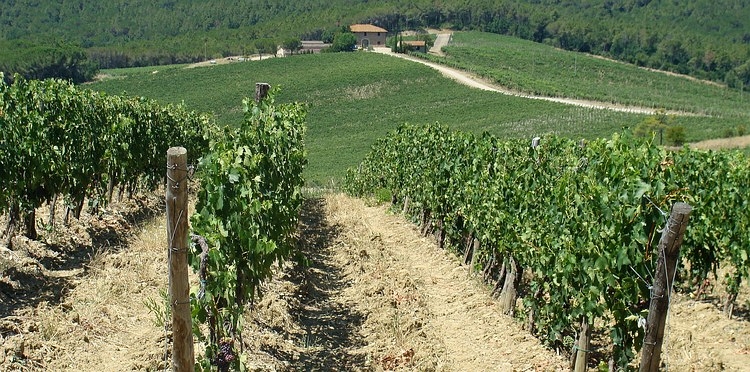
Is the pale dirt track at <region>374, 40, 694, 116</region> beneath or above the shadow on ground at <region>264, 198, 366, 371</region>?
beneath

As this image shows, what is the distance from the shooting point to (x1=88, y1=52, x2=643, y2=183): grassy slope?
157ft

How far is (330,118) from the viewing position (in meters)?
59.4

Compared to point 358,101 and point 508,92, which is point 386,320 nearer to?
point 358,101

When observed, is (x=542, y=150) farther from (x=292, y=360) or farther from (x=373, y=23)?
(x=373, y=23)

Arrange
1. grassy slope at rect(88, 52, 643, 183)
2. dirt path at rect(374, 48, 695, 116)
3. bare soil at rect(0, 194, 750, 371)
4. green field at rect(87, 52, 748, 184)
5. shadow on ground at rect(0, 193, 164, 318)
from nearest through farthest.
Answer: bare soil at rect(0, 194, 750, 371) < shadow on ground at rect(0, 193, 164, 318) < green field at rect(87, 52, 748, 184) < grassy slope at rect(88, 52, 643, 183) < dirt path at rect(374, 48, 695, 116)

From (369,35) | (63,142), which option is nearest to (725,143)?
(63,142)

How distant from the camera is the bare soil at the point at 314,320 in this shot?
707 centimetres

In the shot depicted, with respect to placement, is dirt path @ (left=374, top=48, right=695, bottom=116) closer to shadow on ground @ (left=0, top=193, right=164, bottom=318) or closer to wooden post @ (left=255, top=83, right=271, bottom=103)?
shadow on ground @ (left=0, top=193, right=164, bottom=318)

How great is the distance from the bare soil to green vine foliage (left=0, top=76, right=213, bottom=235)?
34.5 inches

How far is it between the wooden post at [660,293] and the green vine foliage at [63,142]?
799cm

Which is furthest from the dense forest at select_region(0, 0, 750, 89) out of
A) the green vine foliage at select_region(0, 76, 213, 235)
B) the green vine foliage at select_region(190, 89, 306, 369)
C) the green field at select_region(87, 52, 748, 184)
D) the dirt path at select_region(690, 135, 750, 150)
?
the green vine foliage at select_region(190, 89, 306, 369)

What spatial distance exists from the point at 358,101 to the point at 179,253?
5925 cm

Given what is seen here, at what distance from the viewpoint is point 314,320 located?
29.8ft

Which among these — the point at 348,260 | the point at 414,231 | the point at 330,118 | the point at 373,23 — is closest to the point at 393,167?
the point at 414,231
